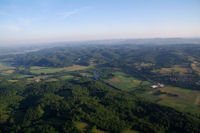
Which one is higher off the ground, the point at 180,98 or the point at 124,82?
the point at 180,98

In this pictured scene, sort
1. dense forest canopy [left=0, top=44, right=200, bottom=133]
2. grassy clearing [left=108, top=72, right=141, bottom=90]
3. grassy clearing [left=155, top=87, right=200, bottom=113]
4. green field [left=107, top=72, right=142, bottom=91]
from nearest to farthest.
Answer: dense forest canopy [left=0, top=44, right=200, bottom=133] < grassy clearing [left=155, top=87, right=200, bottom=113] < green field [left=107, top=72, right=142, bottom=91] < grassy clearing [left=108, top=72, right=141, bottom=90]

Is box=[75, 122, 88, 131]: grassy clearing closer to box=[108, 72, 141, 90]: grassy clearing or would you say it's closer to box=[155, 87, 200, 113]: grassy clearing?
box=[155, 87, 200, 113]: grassy clearing

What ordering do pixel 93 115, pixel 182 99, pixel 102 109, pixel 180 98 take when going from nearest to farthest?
pixel 93 115 < pixel 102 109 < pixel 182 99 < pixel 180 98

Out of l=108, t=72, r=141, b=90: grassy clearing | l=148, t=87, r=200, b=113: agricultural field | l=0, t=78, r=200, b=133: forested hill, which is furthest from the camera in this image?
l=108, t=72, r=141, b=90: grassy clearing

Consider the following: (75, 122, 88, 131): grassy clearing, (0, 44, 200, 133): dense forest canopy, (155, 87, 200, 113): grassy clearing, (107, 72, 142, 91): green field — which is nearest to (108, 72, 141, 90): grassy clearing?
(107, 72, 142, 91): green field

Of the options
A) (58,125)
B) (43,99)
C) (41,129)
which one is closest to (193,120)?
(58,125)

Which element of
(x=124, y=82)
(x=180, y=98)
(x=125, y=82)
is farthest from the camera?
(x=124, y=82)

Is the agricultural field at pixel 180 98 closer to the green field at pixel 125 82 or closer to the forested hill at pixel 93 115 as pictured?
the forested hill at pixel 93 115

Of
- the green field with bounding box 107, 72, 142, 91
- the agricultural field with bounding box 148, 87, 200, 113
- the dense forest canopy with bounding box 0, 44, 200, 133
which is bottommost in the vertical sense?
the green field with bounding box 107, 72, 142, 91

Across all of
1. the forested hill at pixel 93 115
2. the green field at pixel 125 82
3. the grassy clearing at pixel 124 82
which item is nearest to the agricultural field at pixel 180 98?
the forested hill at pixel 93 115

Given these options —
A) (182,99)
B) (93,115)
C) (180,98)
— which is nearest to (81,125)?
(93,115)

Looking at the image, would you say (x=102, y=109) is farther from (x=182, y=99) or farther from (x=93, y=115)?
(x=182, y=99)
